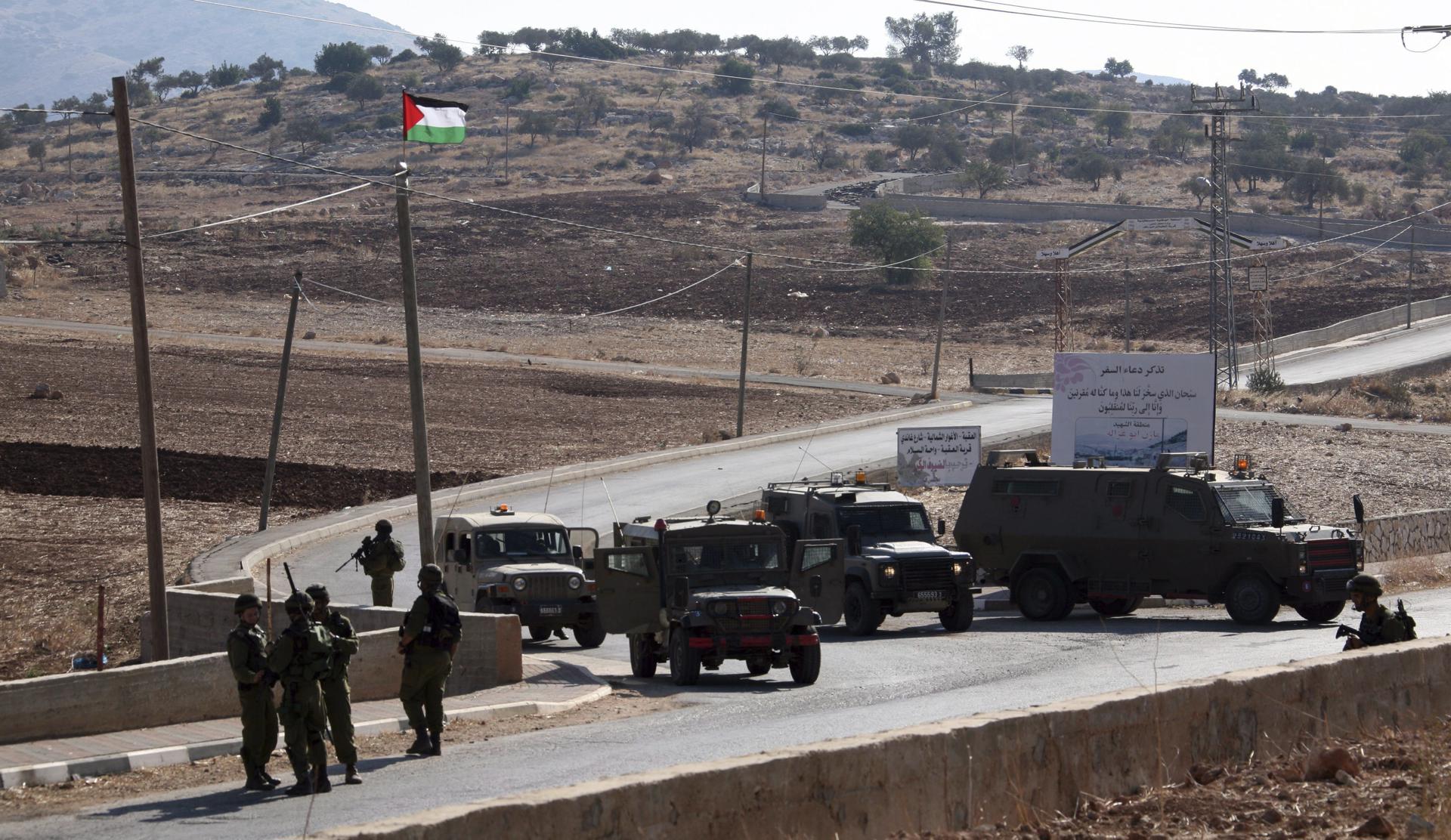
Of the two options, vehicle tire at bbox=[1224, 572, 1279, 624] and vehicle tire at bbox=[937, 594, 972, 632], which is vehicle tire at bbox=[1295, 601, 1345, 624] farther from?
vehicle tire at bbox=[937, 594, 972, 632]

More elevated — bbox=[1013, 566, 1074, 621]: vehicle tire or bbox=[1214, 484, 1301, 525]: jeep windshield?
bbox=[1214, 484, 1301, 525]: jeep windshield

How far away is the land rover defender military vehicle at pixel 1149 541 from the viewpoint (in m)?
22.2

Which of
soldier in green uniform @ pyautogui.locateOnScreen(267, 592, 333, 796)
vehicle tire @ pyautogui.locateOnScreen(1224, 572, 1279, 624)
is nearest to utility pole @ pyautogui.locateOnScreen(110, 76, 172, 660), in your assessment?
soldier in green uniform @ pyautogui.locateOnScreen(267, 592, 333, 796)

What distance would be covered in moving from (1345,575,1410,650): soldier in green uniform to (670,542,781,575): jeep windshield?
7053mm

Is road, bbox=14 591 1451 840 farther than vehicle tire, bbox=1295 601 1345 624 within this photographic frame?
No

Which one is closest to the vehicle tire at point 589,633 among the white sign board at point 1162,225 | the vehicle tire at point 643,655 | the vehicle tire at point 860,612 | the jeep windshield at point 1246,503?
the vehicle tire at point 643,655

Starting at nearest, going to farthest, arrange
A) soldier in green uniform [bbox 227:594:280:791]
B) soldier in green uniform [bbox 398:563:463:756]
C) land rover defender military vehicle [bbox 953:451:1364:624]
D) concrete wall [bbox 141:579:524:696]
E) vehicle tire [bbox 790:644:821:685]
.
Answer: soldier in green uniform [bbox 227:594:280:791] → soldier in green uniform [bbox 398:563:463:756] → concrete wall [bbox 141:579:524:696] → vehicle tire [bbox 790:644:821:685] → land rover defender military vehicle [bbox 953:451:1364:624]

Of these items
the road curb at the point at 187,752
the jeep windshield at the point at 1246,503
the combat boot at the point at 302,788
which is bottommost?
the road curb at the point at 187,752

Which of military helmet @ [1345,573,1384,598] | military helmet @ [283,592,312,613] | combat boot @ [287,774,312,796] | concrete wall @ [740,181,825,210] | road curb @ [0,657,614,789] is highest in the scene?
concrete wall @ [740,181,825,210]

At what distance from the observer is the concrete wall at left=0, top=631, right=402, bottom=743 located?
13.4m

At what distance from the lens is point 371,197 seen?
411 feet

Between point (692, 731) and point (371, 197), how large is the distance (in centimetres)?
11674

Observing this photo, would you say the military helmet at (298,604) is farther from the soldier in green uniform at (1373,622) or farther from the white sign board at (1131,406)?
the white sign board at (1131,406)

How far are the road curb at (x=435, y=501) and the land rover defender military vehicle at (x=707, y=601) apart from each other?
996 centimetres
